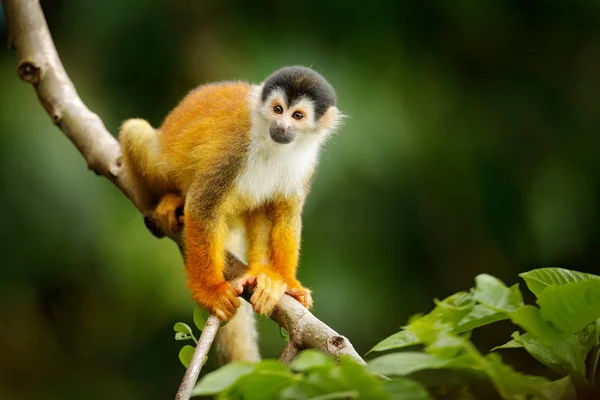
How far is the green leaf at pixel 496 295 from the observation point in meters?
1.32

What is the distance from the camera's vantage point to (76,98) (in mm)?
4074

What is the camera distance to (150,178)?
13.1 ft

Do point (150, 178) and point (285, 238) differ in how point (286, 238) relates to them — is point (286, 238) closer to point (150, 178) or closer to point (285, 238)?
point (285, 238)

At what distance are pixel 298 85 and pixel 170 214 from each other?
3.05ft

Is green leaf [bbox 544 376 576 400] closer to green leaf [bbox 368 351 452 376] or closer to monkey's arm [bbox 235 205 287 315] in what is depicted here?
green leaf [bbox 368 351 452 376]

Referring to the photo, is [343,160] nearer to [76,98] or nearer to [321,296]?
[321,296]

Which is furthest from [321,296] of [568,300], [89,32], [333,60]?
[568,300]

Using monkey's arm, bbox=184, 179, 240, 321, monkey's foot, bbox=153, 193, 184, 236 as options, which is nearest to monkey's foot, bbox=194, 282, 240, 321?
monkey's arm, bbox=184, 179, 240, 321

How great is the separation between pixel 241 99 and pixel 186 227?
30.5 inches

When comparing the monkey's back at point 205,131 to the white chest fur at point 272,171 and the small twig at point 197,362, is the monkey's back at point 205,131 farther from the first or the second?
the small twig at point 197,362

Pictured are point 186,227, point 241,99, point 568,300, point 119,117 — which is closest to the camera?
point 568,300

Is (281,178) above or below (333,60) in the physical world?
below

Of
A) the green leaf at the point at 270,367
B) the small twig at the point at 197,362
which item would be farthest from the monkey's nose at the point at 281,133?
the green leaf at the point at 270,367

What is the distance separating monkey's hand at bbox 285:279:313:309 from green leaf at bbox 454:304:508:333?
6.77 feet
